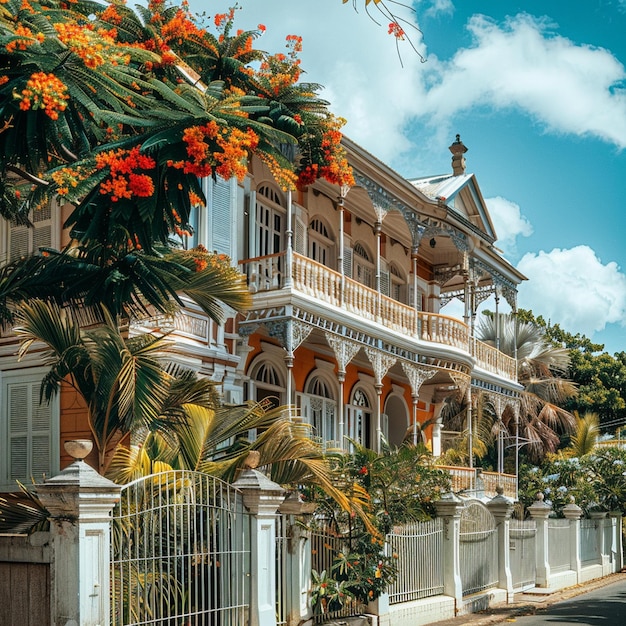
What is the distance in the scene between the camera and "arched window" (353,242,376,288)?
76.1ft

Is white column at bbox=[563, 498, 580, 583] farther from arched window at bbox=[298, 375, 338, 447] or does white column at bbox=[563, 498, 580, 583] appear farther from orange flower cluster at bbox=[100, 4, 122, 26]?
orange flower cluster at bbox=[100, 4, 122, 26]

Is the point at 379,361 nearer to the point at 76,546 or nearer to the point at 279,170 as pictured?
the point at 279,170

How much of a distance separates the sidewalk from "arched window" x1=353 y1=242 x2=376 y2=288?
8045 millimetres

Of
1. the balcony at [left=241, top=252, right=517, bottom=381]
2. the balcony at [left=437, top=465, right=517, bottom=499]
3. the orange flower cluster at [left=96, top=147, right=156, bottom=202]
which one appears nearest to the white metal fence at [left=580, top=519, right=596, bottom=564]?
the balcony at [left=437, top=465, right=517, bottom=499]

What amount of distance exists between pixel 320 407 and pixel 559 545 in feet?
18.9

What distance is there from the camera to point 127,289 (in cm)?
1055

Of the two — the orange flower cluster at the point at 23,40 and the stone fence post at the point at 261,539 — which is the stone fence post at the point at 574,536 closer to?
the stone fence post at the point at 261,539

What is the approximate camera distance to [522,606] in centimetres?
1680

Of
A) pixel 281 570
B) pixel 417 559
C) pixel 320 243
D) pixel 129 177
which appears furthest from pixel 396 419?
pixel 129 177

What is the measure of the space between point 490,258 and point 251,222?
9.16m

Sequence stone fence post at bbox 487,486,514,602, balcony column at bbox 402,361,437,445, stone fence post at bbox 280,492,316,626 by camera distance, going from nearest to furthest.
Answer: stone fence post at bbox 280,492,316,626, stone fence post at bbox 487,486,514,602, balcony column at bbox 402,361,437,445

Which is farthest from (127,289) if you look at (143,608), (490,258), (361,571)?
(490,258)

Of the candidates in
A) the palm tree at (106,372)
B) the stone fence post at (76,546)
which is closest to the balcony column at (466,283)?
the palm tree at (106,372)

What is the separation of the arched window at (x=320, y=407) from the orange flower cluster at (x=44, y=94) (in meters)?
12.6
